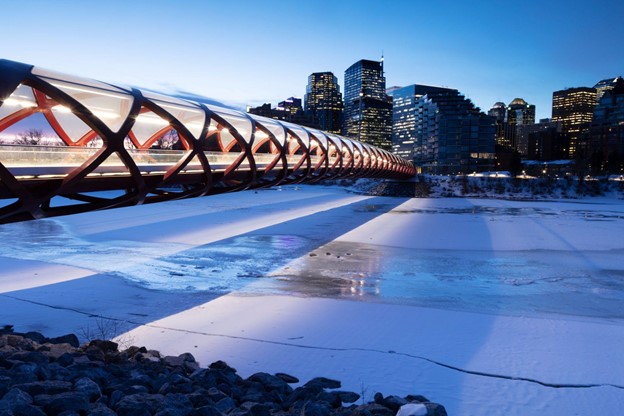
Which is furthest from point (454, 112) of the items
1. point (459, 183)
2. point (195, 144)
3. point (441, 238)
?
point (195, 144)

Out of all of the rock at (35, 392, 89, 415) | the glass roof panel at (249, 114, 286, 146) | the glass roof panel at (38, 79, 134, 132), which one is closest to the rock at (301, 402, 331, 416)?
the rock at (35, 392, 89, 415)

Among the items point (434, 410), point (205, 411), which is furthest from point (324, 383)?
point (205, 411)

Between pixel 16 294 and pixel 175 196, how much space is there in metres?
5.08

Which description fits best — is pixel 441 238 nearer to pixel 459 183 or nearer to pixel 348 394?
pixel 348 394

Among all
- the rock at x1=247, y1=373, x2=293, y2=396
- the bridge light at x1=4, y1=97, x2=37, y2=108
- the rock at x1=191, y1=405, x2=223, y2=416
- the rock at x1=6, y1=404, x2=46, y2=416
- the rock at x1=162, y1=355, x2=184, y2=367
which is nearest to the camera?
the rock at x1=6, y1=404, x2=46, y2=416

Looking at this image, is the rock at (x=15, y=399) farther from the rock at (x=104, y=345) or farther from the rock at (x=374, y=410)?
the rock at (x=374, y=410)

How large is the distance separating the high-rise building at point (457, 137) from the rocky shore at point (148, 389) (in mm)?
145541

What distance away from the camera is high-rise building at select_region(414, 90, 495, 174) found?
153500mm

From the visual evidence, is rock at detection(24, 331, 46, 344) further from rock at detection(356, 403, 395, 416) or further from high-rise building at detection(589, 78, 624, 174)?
high-rise building at detection(589, 78, 624, 174)

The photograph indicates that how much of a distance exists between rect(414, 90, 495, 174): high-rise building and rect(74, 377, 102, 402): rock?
147061mm

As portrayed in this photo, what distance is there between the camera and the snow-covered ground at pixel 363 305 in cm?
715

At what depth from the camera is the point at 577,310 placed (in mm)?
10766

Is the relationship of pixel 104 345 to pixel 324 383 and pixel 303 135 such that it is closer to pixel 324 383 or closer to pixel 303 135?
pixel 324 383

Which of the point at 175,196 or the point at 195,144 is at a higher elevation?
the point at 195,144
